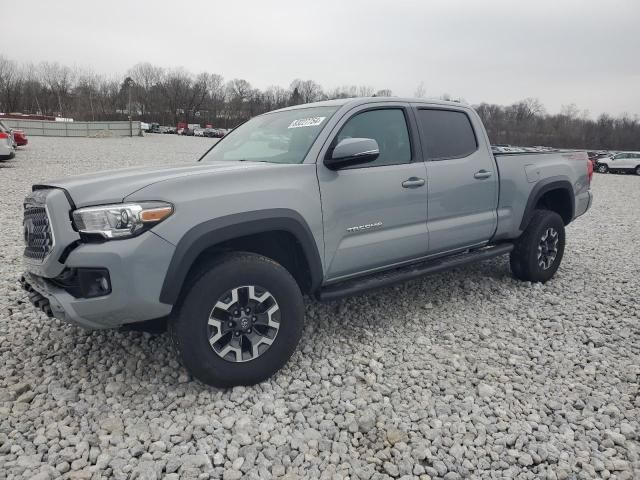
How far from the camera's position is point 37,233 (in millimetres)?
2744

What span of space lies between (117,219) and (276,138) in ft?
5.07

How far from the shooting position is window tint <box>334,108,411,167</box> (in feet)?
11.4

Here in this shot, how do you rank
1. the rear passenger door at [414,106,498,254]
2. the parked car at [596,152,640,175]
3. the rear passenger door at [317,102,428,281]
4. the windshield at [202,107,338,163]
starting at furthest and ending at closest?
the parked car at [596,152,640,175], the rear passenger door at [414,106,498,254], the windshield at [202,107,338,163], the rear passenger door at [317,102,428,281]

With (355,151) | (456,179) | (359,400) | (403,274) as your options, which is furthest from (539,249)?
(359,400)

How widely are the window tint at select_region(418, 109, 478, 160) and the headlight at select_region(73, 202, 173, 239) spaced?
7.77ft

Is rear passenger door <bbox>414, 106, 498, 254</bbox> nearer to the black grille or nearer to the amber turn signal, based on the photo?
the amber turn signal

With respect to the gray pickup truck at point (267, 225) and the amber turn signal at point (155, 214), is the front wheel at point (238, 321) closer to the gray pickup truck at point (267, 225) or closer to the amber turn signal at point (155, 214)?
the gray pickup truck at point (267, 225)

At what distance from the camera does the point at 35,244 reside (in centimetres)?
278

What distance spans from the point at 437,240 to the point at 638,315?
2.17 m

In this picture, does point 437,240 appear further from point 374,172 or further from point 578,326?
point 578,326

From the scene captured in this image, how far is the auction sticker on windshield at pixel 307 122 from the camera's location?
3432 millimetres

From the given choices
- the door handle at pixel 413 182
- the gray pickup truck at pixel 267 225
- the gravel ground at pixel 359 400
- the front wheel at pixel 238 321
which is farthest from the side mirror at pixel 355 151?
the gravel ground at pixel 359 400

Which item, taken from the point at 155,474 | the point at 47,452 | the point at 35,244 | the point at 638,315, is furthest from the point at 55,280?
the point at 638,315

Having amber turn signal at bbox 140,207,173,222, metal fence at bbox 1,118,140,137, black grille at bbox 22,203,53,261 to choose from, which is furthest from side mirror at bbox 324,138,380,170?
metal fence at bbox 1,118,140,137
